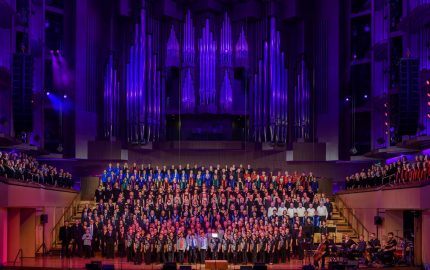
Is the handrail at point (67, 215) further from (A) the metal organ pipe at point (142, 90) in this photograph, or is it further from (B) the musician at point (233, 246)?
(B) the musician at point (233, 246)

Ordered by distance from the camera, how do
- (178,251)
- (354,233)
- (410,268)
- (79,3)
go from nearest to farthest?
1. (410,268)
2. (178,251)
3. (354,233)
4. (79,3)

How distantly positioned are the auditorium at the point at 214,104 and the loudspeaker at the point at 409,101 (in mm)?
3015

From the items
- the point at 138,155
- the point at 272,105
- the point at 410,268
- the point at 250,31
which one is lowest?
the point at 410,268

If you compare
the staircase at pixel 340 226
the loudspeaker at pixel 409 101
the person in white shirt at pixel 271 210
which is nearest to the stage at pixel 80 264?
the person in white shirt at pixel 271 210

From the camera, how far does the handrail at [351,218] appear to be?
806 inches

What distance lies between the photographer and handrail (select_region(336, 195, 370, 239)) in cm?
2047

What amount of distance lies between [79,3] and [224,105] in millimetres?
5923

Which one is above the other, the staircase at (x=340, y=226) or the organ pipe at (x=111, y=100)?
the organ pipe at (x=111, y=100)

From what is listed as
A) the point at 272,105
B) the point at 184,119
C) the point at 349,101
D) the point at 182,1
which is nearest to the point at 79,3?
the point at 182,1

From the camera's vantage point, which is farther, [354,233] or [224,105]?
[224,105]

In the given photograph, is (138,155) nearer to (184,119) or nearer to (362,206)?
(184,119)

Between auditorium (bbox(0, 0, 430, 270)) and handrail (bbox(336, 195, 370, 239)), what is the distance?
0.20ft

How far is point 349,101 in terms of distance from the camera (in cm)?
2492

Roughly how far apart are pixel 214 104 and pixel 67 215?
21.4 ft
